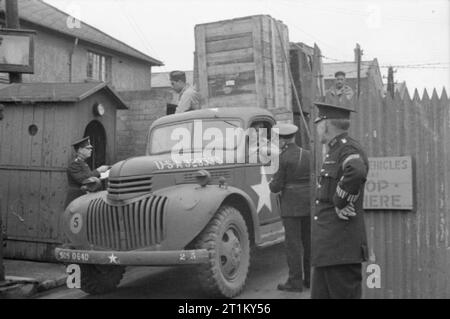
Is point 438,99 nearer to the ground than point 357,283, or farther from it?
farther from it

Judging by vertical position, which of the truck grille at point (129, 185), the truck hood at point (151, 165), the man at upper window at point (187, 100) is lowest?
the truck grille at point (129, 185)

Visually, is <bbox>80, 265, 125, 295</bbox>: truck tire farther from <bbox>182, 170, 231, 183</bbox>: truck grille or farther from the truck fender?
<bbox>182, 170, 231, 183</bbox>: truck grille

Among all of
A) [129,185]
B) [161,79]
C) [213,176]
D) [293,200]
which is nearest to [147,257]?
[129,185]

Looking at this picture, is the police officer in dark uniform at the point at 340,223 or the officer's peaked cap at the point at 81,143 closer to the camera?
the police officer in dark uniform at the point at 340,223

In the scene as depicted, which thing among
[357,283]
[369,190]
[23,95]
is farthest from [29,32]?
[357,283]

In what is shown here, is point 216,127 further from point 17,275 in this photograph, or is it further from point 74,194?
point 17,275

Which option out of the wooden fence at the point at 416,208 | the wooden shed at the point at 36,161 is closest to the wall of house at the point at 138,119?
the wooden shed at the point at 36,161

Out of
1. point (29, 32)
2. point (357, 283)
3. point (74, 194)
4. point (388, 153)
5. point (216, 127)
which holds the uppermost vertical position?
point (29, 32)

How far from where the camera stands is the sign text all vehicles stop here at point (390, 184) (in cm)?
460

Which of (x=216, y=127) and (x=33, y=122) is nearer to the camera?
(x=216, y=127)

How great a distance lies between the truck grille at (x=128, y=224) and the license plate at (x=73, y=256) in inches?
8.9

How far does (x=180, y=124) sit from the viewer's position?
7.12 m

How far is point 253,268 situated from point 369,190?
3.06 meters

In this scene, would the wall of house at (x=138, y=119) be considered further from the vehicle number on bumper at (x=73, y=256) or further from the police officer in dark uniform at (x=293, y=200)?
Result: the police officer in dark uniform at (x=293, y=200)
